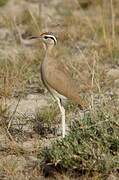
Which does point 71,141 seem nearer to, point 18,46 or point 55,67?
point 55,67

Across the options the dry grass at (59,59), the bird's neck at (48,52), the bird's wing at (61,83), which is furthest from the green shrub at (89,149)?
the bird's neck at (48,52)

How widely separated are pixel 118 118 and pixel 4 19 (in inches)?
Result: 206

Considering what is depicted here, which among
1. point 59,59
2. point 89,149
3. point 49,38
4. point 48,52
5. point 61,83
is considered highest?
point 49,38

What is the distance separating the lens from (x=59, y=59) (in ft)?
27.6

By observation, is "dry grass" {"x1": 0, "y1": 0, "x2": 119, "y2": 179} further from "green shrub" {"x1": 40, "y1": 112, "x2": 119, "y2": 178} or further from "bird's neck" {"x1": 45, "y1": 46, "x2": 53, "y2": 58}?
"bird's neck" {"x1": 45, "y1": 46, "x2": 53, "y2": 58}

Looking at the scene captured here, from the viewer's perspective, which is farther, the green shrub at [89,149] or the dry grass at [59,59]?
the dry grass at [59,59]

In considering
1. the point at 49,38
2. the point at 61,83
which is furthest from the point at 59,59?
the point at 61,83

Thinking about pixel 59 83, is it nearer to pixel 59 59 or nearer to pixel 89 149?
pixel 89 149

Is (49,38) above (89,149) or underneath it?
above

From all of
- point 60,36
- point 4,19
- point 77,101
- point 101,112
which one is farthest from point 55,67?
point 4,19

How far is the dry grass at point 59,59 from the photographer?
18.6ft

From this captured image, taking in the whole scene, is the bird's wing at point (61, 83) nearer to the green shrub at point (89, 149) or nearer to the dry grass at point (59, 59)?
the dry grass at point (59, 59)

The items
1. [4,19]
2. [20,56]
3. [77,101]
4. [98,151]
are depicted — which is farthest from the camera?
[4,19]

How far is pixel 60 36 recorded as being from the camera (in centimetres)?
968
